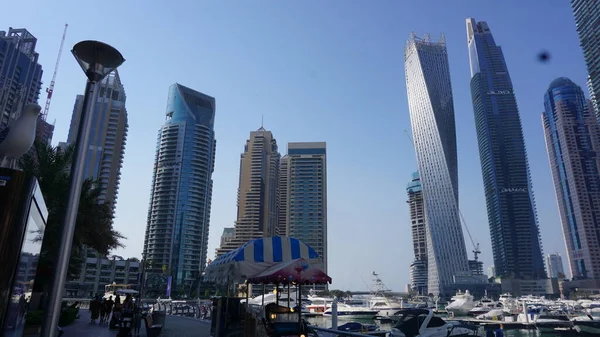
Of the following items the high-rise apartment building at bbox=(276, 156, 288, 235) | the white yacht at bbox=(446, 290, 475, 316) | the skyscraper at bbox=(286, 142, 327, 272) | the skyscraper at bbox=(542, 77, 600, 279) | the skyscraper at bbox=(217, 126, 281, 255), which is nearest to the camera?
the white yacht at bbox=(446, 290, 475, 316)

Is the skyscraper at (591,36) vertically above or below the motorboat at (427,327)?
above

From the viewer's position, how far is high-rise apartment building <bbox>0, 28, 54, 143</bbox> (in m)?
121

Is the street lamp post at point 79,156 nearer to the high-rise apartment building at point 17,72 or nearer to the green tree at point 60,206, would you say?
the green tree at point 60,206

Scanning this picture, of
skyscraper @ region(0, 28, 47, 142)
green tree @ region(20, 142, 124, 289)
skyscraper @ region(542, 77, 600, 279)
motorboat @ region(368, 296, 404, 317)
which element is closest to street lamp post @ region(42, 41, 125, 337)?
green tree @ region(20, 142, 124, 289)

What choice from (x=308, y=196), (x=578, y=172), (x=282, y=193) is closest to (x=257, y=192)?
(x=282, y=193)

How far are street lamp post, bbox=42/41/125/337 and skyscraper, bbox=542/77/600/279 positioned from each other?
8210 inches

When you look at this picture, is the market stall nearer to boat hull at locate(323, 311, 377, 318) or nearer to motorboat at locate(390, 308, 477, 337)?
motorboat at locate(390, 308, 477, 337)

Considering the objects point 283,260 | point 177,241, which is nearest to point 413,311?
point 283,260

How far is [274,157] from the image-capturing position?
190m

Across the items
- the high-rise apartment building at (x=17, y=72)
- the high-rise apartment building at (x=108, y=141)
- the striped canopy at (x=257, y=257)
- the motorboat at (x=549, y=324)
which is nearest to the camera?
the striped canopy at (x=257, y=257)

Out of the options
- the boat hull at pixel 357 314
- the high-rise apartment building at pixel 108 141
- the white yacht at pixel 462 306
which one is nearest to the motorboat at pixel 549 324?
the boat hull at pixel 357 314

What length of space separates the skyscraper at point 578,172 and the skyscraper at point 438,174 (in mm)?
63688

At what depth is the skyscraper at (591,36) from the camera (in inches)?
5217

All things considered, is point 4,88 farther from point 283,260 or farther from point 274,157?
point 283,260
